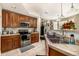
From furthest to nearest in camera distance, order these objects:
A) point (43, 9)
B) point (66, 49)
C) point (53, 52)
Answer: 1. point (43, 9)
2. point (53, 52)
3. point (66, 49)

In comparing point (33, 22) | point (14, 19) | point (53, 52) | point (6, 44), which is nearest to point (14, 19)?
point (14, 19)

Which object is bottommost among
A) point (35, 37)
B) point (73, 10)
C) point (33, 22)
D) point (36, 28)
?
point (35, 37)

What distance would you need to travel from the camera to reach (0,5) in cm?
237

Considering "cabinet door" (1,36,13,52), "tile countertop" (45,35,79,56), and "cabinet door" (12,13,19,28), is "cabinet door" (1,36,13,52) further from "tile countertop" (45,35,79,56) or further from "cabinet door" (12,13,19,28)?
"tile countertop" (45,35,79,56)

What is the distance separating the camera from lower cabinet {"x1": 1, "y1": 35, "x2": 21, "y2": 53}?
2.39 meters

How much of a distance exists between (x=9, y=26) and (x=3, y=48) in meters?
0.39

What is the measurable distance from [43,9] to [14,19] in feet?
1.79

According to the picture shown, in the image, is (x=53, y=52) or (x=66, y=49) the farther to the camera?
(x=53, y=52)

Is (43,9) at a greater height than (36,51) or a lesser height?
greater

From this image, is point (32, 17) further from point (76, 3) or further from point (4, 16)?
point (76, 3)

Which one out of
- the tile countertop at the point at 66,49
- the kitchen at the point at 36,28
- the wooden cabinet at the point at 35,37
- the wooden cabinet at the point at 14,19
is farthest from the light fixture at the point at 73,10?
the wooden cabinet at the point at 14,19

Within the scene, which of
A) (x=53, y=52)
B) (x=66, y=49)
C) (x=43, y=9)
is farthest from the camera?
(x=43, y=9)

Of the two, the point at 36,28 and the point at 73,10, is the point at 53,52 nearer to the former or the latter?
the point at 36,28

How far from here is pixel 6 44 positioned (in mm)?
2406
